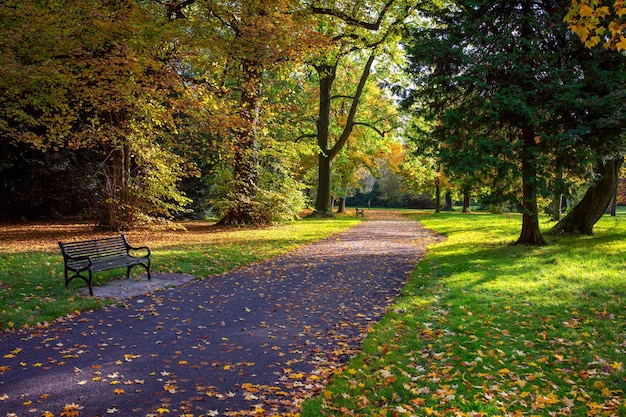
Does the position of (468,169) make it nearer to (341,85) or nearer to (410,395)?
(410,395)

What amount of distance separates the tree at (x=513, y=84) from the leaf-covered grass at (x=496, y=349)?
10.9 ft

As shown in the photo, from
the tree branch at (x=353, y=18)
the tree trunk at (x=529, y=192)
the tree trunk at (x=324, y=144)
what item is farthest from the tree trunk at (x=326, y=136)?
the tree trunk at (x=529, y=192)

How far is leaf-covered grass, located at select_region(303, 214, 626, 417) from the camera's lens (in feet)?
14.0

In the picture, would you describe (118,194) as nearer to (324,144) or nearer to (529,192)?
(529,192)

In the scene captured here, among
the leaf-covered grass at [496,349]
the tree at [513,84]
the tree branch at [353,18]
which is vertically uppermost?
the tree branch at [353,18]

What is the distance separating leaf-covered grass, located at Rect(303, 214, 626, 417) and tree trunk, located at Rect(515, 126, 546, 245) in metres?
2.90

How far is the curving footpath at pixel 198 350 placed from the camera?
166 inches

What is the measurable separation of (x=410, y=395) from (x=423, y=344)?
1529 mm

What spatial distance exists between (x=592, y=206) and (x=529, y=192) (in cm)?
422

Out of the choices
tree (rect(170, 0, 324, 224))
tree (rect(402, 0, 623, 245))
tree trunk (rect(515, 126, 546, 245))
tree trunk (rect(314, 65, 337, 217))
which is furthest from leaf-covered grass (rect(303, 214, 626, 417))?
tree trunk (rect(314, 65, 337, 217))

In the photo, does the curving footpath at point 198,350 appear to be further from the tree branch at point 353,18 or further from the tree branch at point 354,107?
the tree branch at point 354,107

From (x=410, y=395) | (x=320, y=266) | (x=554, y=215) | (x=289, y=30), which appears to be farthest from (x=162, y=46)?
(x=554, y=215)

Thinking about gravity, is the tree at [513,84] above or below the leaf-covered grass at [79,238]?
above

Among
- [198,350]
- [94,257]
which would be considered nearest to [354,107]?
[94,257]
